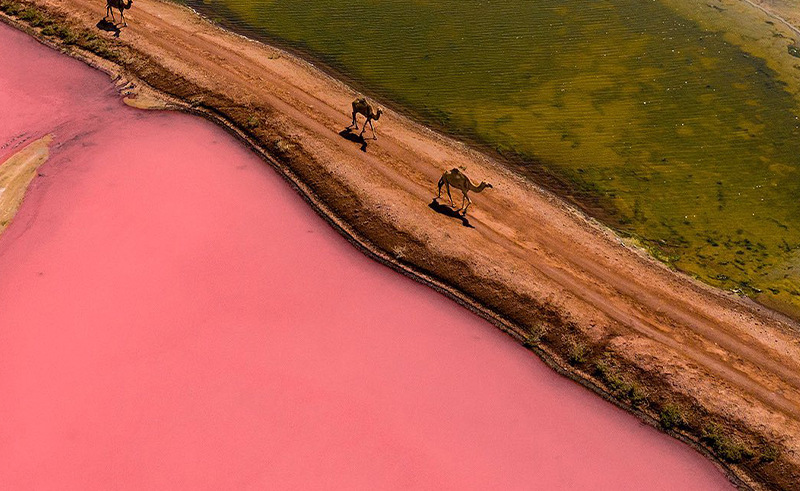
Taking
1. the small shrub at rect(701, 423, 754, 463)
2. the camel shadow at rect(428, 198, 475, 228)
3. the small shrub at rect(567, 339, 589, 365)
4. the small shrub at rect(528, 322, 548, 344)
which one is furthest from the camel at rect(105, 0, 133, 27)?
the small shrub at rect(701, 423, 754, 463)

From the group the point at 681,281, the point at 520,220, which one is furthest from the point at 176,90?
the point at 681,281

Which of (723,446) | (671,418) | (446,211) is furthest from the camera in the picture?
(446,211)

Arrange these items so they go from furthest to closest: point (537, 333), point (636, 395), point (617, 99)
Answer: point (617, 99)
point (537, 333)
point (636, 395)

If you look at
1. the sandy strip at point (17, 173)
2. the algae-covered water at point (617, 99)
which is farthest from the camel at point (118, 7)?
the sandy strip at point (17, 173)

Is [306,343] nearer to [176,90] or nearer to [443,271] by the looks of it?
[443,271]

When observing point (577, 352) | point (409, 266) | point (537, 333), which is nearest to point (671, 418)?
point (577, 352)

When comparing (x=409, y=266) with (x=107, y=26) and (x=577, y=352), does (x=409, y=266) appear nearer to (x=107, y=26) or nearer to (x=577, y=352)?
(x=577, y=352)

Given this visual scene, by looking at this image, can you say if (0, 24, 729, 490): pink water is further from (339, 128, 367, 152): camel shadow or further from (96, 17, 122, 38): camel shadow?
(96, 17, 122, 38): camel shadow
